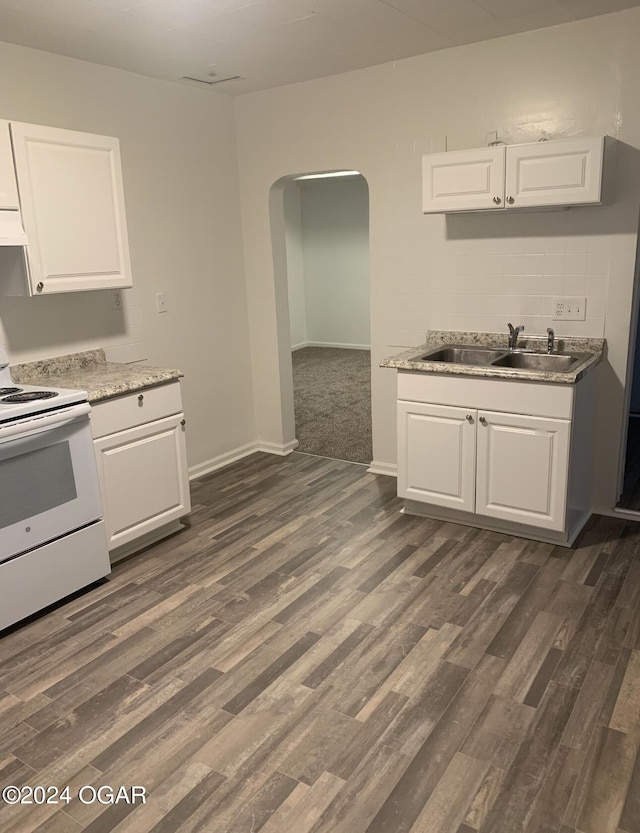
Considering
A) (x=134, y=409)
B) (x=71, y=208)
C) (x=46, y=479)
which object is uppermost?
(x=71, y=208)

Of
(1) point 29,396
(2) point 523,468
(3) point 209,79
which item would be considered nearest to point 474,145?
Answer: (3) point 209,79

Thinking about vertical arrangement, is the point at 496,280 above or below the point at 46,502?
above

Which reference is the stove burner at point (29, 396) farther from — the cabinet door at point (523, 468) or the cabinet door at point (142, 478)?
the cabinet door at point (523, 468)

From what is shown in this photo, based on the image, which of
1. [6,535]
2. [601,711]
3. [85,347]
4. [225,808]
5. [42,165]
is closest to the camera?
[225,808]

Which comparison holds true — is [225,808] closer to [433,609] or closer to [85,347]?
[433,609]

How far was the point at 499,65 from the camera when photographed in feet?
11.7

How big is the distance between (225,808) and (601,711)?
126cm

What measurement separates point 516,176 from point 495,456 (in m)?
1.40

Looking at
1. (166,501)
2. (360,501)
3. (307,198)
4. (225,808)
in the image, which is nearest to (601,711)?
(225,808)

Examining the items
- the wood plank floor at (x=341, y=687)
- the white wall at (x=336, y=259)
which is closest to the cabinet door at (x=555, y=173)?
the wood plank floor at (x=341, y=687)

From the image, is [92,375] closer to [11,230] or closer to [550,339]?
[11,230]

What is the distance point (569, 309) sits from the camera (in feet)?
11.9

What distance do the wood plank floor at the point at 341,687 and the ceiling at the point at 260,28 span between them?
2520 mm

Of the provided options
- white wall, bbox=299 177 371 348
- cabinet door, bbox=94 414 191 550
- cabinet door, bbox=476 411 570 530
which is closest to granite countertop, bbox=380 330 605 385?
cabinet door, bbox=476 411 570 530
